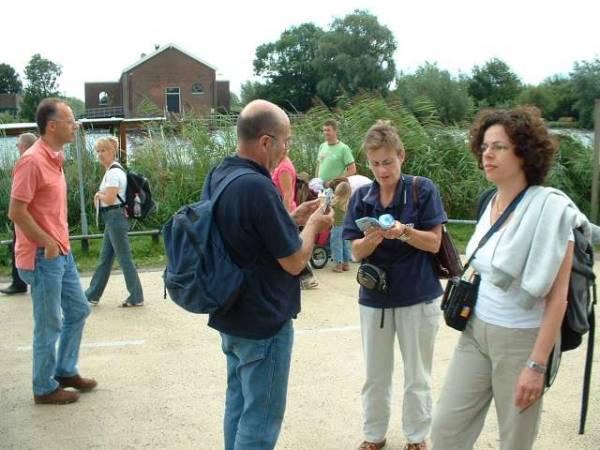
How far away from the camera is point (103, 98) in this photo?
7419cm

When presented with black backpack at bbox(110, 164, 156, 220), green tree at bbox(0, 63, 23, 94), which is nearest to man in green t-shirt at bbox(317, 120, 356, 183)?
black backpack at bbox(110, 164, 156, 220)

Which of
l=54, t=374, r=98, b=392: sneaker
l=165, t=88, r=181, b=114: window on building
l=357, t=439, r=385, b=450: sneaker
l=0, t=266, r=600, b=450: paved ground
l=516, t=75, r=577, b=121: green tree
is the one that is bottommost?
l=0, t=266, r=600, b=450: paved ground

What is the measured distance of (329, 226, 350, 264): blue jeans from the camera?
891 cm

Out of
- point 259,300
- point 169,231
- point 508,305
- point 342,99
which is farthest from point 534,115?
point 342,99

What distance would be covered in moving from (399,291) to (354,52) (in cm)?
7115

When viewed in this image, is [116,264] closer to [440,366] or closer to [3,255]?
[3,255]

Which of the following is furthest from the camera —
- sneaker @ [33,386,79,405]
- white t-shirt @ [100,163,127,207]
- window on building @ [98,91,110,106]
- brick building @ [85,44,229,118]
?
window on building @ [98,91,110,106]

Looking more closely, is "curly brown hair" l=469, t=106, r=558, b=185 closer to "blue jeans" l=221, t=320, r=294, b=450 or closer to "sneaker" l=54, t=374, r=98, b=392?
"blue jeans" l=221, t=320, r=294, b=450

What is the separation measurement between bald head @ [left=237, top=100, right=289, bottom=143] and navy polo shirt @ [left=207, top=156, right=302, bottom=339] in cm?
11

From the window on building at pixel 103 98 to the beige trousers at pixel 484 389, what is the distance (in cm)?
7451

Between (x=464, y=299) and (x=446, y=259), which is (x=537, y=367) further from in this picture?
(x=446, y=259)

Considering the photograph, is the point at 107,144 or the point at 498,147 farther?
the point at 107,144

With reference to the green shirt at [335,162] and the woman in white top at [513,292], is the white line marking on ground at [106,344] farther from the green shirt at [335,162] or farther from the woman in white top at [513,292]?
the green shirt at [335,162]

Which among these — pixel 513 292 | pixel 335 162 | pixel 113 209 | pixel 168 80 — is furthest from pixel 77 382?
pixel 168 80
